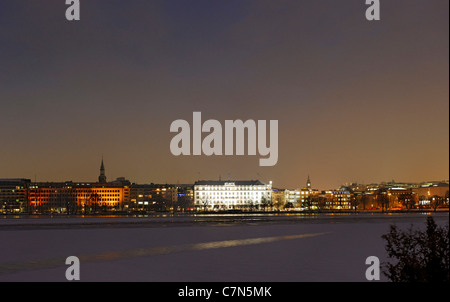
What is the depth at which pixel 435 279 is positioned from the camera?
47.8 feet

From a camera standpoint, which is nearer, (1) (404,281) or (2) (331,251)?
(1) (404,281)

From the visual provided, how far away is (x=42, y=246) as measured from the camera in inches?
1449
